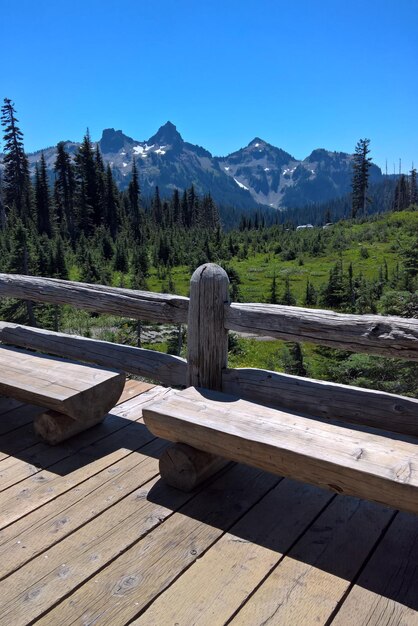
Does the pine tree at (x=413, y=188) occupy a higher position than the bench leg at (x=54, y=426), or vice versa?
the pine tree at (x=413, y=188)

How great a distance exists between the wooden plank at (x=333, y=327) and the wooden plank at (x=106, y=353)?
2.42 ft

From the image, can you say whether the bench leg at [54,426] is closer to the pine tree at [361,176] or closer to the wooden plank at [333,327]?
the wooden plank at [333,327]

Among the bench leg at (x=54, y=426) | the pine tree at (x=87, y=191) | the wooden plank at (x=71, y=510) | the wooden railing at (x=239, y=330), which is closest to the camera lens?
the wooden plank at (x=71, y=510)

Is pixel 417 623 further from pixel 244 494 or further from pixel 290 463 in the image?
pixel 244 494

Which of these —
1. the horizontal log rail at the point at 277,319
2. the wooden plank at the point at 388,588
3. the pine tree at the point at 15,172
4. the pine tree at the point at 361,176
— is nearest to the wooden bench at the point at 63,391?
the horizontal log rail at the point at 277,319

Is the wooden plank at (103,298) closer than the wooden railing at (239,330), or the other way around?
the wooden railing at (239,330)

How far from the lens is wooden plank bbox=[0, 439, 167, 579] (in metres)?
2.40

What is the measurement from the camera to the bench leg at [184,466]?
288 cm

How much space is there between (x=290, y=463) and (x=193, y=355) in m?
1.23

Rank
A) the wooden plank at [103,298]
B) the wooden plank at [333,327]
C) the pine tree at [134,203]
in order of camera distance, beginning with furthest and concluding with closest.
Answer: the pine tree at [134,203] < the wooden plank at [103,298] < the wooden plank at [333,327]

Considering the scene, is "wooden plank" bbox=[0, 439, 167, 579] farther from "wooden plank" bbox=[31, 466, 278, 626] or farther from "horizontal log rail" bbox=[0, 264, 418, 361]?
"horizontal log rail" bbox=[0, 264, 418, 361]

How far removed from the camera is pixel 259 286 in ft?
70.6

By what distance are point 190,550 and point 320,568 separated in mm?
594

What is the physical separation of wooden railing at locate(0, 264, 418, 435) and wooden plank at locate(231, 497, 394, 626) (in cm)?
53
